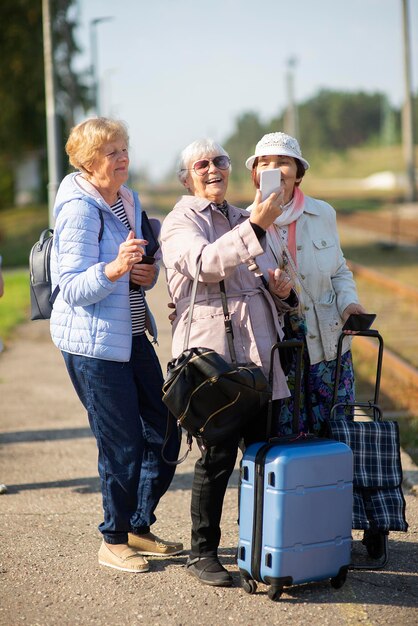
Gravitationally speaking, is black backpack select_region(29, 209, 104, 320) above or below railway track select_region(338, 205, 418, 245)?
below

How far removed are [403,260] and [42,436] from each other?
15.4 metres

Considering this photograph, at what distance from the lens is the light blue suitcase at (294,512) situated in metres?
4.23

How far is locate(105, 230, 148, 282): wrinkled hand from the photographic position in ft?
14.2

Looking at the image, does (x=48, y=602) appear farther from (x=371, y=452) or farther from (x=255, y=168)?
(x=255, y=168)

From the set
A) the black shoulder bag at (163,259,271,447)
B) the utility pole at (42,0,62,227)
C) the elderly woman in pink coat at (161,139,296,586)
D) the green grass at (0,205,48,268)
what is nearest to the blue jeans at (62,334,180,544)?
the elderly woman in pink coat at (161,139,296,586)

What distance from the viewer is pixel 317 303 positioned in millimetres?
4977

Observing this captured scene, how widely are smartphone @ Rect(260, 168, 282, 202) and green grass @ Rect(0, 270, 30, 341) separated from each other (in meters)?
9.73

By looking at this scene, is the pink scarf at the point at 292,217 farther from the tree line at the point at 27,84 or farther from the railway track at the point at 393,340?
the tree line at the point at 27,84

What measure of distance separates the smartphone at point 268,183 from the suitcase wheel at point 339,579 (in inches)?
66.1

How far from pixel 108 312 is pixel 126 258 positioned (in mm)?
338

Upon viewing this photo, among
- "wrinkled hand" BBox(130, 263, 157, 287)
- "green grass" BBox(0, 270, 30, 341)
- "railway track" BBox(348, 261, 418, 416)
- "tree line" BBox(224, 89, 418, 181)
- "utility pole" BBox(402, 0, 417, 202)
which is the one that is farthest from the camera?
"tree line" BBox(224, 89, 418, 181)

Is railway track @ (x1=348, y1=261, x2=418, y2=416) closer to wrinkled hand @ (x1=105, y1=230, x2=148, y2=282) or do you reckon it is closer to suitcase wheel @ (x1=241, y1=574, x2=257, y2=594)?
suitcase wheel @ (x1=241, y1=574, x2=257, y2=594)

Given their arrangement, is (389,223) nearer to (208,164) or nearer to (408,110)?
(408,110)

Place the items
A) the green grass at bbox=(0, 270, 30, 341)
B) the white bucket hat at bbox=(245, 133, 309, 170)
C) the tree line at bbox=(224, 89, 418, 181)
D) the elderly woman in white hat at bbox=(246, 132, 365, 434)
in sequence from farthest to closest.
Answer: the tree line at bbox=(224, 89, 418, 181), the green grass at bbox=(0, 270, 30, 341), the elderly woman in white hat at bbox=(246, 132, 365, 434), the white bucket hat at bbox=(245, 133, 309, 170)
